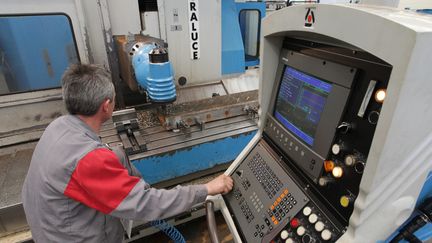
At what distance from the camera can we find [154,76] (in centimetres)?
146

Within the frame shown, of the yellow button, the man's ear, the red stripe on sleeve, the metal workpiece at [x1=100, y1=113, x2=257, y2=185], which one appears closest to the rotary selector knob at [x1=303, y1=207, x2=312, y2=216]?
the yellow button

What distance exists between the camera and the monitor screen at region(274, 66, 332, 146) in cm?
81

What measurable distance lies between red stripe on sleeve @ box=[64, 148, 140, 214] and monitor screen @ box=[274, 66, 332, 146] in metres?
0.62

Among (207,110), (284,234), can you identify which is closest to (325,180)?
(284,234)

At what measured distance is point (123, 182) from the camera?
0.97 metres

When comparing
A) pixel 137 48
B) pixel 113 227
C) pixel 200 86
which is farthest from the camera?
pixel 200 86

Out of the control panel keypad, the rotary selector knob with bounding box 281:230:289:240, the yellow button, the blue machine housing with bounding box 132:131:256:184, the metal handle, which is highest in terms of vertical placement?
the yellow button

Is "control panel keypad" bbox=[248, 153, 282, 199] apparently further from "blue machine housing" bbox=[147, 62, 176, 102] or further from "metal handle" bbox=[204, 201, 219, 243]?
"blue machine housing" bbox=[147, 62, 176, 102]

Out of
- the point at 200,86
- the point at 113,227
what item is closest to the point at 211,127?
the point at 200,86

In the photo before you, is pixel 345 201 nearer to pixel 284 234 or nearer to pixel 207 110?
pixel 284 234

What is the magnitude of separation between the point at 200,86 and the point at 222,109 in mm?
499

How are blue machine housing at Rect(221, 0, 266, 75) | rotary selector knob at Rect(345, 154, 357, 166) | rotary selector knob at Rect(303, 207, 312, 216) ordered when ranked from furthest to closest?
blue machine housing at Rect(221, 0, 266, 75) → rotary selector knob at Rect(303, 207, 312, 216) → rotary selector knob at Rect(345, 154, 357, 166)

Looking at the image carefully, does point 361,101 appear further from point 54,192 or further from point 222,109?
point 222,109

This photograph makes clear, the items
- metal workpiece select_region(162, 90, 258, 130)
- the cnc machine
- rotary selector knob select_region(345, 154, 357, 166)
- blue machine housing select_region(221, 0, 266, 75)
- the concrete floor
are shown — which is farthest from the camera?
blue machine housing select_region(221, 0, 266, 75)
